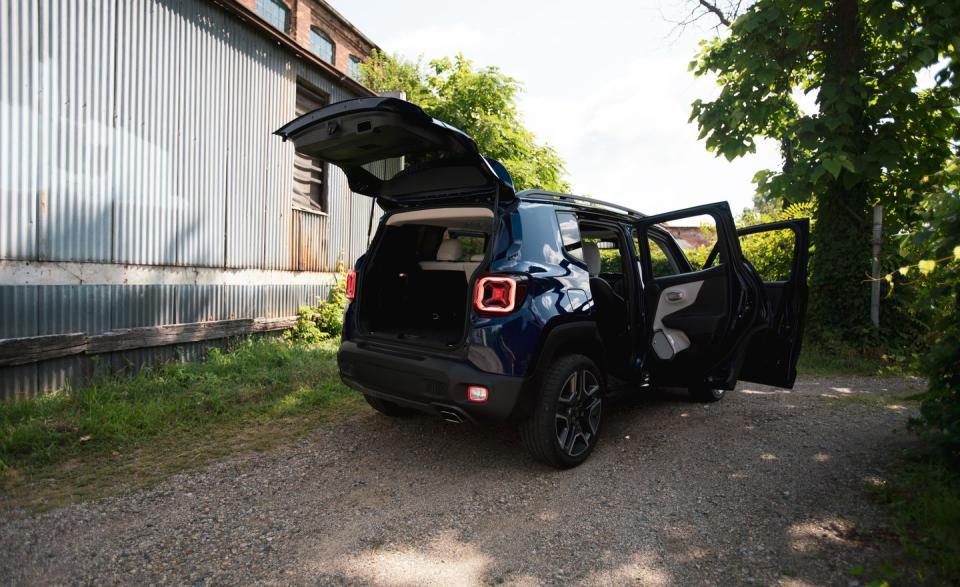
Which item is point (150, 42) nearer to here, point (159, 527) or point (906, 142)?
point (159, 527)

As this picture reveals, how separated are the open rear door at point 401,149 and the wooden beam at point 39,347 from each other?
10.6ft

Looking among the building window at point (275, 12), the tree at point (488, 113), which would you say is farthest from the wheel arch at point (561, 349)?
the building window at point (275, 12)

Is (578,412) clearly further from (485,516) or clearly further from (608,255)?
(608,255)

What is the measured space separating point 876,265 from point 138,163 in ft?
33.3

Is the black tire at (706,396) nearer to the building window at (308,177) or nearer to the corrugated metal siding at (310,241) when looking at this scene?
the corrugated metal siding at (310,241)

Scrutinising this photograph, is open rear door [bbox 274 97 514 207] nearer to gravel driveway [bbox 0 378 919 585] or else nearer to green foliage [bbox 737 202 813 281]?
gravel driveway [bbox 0 378 919 585]

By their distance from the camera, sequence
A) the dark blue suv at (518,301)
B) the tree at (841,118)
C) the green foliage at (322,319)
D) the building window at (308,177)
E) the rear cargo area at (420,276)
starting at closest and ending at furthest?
the dark blue suv at (518,301)
the rear cargo area at (420,276)
the tree at (841,118)
the green foliage at (322,319)
the building window at (308,177)

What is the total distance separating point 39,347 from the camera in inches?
201

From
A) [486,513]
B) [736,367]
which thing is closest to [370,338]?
[486,513]

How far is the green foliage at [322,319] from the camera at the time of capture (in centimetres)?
857

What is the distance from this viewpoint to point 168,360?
6.49m

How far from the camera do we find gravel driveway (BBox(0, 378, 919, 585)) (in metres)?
2.67

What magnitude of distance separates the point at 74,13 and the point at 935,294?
7797 mm

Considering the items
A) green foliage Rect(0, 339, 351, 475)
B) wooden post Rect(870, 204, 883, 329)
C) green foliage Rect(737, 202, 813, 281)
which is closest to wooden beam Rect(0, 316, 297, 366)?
green foliage Rect(0, 339, 351, 475)
